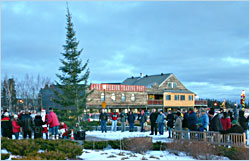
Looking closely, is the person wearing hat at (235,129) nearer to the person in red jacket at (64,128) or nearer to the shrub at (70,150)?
the shrub at (70,150)

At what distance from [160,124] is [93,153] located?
339 inches

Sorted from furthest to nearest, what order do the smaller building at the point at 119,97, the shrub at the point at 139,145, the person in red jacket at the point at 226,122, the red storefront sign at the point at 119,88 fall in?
1. the red storefront sign at the point at 119,88
2. the smaller building at the point at 119,97
3. the person in red jacket at the point at 226,122
4. the shrub at the point at 139,145

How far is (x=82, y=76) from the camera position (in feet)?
57.8

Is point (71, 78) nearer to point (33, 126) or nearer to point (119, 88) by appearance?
point (33, 126)

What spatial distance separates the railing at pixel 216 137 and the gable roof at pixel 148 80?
4437cm

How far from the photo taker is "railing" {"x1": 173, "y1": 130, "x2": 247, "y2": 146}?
11.7 metres

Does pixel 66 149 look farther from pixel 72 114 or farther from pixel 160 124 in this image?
pixel 160 124

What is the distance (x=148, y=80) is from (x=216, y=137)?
49256 millimetres

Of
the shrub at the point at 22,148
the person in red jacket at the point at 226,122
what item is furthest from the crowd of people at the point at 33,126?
the person in red jacket at the point at 226,122

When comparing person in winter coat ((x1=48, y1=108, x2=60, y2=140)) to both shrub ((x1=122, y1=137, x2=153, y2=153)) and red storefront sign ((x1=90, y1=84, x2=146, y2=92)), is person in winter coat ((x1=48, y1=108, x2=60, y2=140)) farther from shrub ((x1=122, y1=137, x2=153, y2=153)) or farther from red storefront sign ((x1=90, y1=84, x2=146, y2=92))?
red storefront sign ((x1=90, y1=84, x2=146, y2=92))

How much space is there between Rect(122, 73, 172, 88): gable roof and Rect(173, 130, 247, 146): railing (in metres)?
44.4

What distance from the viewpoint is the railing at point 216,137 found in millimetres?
11695

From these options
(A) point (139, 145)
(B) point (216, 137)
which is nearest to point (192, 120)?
(B) point (216, 137)

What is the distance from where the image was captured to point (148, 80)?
203 feet
